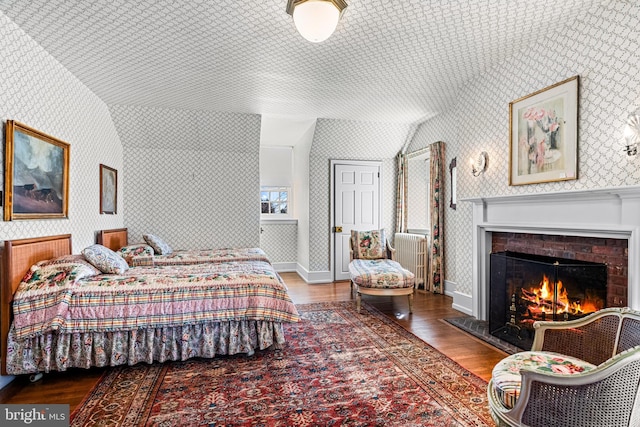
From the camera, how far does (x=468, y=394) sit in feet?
7.33

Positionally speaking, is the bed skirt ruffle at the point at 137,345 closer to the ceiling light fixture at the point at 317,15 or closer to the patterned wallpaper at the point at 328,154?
the ceiling light fixture at the point at 317,15

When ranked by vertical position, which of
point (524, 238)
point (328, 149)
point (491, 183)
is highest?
point (328, 149)

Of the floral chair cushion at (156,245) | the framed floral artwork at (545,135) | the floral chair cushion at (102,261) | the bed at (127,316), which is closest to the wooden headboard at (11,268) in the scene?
the bed at (127,316)

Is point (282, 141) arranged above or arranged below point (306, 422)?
above

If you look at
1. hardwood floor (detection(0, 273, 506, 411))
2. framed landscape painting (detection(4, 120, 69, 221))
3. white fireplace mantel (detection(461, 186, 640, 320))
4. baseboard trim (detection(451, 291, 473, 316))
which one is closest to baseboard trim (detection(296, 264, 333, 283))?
hardwood floor (detection(0, 273, 506, 411))

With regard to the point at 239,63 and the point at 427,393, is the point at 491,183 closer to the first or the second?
the point at 427,393

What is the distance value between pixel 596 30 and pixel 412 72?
58.8 inches

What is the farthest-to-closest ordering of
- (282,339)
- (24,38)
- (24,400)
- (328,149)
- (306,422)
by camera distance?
1. (328,149)
2. (282,339)
3. (24,38)
4. (24,400)
5. (306,422)

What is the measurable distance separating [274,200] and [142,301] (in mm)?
4397

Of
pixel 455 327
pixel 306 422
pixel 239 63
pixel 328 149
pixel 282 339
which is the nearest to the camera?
pixel 306 422

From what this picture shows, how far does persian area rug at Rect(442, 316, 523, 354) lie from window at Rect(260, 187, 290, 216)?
159 inches

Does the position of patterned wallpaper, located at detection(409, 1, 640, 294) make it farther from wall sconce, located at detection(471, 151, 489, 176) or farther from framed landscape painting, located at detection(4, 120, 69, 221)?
framed landscape painting, located at detection(4, 120, 69, 221)

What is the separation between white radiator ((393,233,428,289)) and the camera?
530 centimetres

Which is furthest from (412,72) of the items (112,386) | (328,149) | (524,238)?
(112,386)
